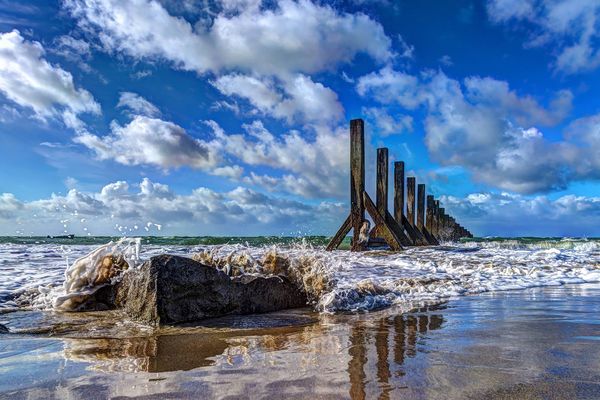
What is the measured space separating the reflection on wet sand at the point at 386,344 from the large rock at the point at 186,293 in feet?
4.06

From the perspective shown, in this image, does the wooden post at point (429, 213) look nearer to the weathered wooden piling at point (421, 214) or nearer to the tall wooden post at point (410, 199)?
the weathered wooden piling at point (421, 214)

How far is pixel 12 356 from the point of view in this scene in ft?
8.14

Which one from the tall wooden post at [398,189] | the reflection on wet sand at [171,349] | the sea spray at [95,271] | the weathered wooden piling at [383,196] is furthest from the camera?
the tall wooden post at [398,189]

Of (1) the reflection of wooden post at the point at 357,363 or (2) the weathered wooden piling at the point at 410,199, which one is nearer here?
(1) the reflection of wooden post at the point at 357,363

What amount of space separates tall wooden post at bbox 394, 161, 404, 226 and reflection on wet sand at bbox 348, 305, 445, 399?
13916 mm

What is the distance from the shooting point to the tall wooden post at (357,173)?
12.4 metres

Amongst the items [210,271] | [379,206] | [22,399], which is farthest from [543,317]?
[379,206]

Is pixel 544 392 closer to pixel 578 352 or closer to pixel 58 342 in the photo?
pixel 578 352

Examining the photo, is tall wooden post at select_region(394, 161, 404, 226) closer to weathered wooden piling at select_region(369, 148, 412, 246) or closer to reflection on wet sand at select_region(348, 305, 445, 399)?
weathered wooden piling at select_region(369, 148, 412, 246)

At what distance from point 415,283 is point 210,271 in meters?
3.26

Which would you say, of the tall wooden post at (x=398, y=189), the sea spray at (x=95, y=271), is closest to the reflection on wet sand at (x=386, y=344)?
the sea spray at (x=95, y=271)

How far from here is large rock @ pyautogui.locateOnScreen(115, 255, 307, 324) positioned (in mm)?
3621

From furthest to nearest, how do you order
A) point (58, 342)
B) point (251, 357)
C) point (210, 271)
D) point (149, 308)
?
point (210, 271) → point (149, 308) → point (58, 342) → point (251, 357)

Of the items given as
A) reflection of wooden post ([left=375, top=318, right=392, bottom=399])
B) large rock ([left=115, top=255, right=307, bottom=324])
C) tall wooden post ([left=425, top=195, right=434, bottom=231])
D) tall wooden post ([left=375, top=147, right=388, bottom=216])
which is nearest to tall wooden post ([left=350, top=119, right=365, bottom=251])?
tall wooden post ([left=375, top=147, right=388, bottom=216])
